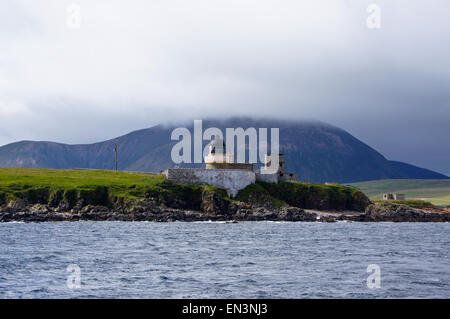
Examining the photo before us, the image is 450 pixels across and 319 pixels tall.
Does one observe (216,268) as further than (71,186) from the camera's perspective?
A: No

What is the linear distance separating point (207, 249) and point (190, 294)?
94.7ft

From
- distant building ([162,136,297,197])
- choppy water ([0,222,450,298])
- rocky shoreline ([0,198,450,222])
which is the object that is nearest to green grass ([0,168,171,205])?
rocky shoreline ([0,198,450,222])

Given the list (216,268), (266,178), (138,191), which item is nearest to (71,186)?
(138,191)

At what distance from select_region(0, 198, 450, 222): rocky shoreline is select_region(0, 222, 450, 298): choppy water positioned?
183 ft

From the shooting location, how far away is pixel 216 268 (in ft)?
161

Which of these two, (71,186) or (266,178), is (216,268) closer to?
(71,186)

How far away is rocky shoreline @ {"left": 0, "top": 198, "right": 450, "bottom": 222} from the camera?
13200 cm

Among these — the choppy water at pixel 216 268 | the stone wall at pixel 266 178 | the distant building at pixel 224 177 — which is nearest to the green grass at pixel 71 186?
the distant building at pixel 224 177

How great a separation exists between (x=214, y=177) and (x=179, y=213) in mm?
23781

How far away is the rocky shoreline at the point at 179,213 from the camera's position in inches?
5197

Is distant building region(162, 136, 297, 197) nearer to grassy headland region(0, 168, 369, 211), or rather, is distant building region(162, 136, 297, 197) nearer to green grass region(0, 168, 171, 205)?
grassy headland region(0, 168, 369, 211)

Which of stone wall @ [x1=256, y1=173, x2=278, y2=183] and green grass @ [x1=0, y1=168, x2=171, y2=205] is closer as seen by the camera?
green grass @ [x1=0, y1=168, x2=171, y2=205]
